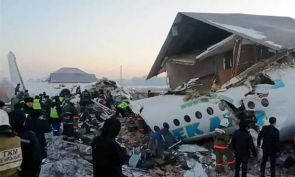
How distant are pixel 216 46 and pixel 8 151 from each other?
10.6 metres

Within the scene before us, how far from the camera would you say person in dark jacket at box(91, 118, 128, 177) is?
13.6ft

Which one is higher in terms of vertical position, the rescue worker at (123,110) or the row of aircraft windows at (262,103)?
the row of aircraft windows at (262,103)

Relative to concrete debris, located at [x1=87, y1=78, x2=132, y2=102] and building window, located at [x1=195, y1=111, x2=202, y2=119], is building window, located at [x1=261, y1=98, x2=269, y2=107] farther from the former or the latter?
concrete debris, located at [x1=87, y1=78, x2=132, y2=102]

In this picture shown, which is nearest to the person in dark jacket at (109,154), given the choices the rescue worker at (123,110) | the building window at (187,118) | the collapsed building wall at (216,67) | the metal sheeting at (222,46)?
the building window at (187,118)

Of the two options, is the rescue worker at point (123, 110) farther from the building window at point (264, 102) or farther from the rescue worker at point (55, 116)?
the building window at point (264, 102)

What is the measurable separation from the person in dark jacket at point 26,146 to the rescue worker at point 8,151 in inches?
22.1

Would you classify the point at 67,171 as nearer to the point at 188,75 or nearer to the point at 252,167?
the point at 252,167

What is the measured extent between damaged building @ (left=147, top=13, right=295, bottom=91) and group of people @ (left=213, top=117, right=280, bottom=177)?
338 cm

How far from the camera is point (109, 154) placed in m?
4.14

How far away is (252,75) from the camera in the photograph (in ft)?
38.2

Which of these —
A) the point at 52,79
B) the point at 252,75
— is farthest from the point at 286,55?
the point at 52,79

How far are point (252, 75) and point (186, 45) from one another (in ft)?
18.1

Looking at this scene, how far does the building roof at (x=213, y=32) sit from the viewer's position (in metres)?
12.0

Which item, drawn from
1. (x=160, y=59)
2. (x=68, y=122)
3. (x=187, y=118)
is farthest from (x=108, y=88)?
(x=187, y=118)
